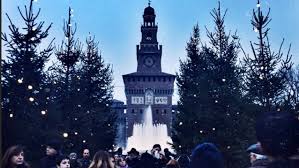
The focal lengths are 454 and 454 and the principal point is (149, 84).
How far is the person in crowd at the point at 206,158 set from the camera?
10.2 ft

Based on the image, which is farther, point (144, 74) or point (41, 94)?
point (144, 74)

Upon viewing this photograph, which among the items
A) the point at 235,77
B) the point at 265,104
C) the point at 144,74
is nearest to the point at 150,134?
the point at 144,74

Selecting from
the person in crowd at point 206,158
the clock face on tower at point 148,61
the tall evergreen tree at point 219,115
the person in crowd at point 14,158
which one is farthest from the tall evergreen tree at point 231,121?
the clock face on tower at point 148,61

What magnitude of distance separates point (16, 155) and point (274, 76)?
40.5 ft

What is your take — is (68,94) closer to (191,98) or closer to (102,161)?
(191,98)

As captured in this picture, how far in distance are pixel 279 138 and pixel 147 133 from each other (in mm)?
92908

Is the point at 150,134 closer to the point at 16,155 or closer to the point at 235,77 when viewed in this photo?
the point at 235,77

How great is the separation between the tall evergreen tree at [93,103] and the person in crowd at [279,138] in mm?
20072

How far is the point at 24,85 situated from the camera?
16.1 m

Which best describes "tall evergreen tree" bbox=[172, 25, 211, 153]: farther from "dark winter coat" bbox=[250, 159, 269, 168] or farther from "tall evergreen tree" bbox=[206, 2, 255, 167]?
"dark winter coat" bbox=[250, 159, 269, 168]

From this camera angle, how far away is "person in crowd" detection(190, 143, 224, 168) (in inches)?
122

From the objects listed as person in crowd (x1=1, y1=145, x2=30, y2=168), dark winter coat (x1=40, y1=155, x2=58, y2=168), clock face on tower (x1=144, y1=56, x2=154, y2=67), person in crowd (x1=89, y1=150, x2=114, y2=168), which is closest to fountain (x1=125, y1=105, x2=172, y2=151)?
clock face on tower (x1=144, y1=56, x2=154, y2=67)

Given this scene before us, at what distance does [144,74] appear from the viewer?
9606 centimetres

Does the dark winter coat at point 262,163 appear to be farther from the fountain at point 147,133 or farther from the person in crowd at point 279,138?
the fountain at point 147,133
